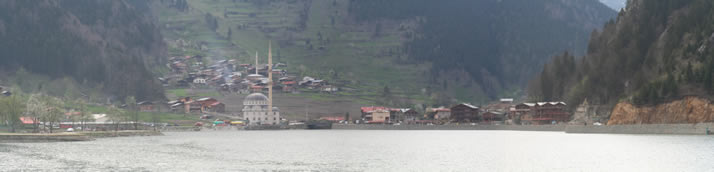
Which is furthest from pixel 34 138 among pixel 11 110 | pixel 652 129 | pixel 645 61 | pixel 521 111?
pixel 521 111

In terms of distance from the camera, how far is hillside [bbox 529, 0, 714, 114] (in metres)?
120

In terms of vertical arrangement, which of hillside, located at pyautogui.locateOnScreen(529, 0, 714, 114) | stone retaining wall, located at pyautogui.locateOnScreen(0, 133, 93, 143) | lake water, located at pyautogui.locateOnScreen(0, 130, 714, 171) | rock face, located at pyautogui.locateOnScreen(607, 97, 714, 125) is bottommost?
lake water, located at pyautogui.locateOnScreen(0, 130, 714, 171)

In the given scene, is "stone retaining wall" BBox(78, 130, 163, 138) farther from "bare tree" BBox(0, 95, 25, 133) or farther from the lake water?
the lake water

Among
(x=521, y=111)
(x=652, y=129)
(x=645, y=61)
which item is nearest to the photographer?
(x=652, y=129)

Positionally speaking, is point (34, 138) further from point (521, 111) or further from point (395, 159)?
point (521, 111)

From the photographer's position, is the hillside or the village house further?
the village house

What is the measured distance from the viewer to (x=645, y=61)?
145000 mm

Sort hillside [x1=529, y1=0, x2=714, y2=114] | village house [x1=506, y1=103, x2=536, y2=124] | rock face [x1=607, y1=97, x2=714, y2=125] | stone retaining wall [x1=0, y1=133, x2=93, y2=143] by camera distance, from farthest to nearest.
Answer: village house [x1=506, y1=103, x2=536, y2=124] < hillside [x1=529, y1=0, x2=714, y2=114] < stone retaining wall [x1=0, y1=133, x2=93, y2=143] < rock face [x1=607, y1=97, x2=714, y2=125]

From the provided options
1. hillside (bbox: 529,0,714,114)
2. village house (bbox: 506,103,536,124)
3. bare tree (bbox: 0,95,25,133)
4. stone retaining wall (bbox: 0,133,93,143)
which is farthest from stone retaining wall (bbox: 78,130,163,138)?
hillside (bbox: 529,0,714,114)

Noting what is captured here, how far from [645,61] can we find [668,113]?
2772cm

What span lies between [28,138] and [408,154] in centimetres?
5746

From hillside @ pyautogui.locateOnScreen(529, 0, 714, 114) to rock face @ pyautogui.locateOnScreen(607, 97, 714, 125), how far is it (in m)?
1.10

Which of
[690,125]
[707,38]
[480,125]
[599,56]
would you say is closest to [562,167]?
[690,125]

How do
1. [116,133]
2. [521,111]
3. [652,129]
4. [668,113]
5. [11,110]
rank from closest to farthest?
[652,129]
[668,113]
[11,110]
[116,133]
[521,111]
